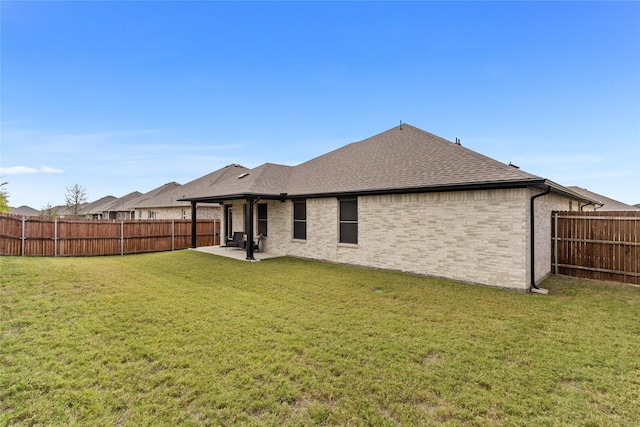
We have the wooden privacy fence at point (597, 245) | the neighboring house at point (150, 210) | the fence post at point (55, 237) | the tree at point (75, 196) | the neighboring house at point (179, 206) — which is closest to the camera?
the wooden privacy fence at point (597, 245)

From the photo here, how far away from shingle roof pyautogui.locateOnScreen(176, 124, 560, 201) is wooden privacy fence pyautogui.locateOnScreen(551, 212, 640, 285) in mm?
3420

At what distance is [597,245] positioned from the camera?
335 inches

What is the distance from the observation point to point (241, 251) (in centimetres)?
1456

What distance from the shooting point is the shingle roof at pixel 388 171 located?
8.05 meters

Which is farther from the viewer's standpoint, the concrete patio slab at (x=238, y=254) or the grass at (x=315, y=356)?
the concrete patio slab at (x=238, y=254)

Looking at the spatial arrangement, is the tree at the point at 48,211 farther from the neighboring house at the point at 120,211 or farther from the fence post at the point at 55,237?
the fence post at the point at 55,237

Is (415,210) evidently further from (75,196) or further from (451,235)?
(75,196)

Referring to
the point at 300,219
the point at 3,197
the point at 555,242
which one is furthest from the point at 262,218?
the point at 3,197

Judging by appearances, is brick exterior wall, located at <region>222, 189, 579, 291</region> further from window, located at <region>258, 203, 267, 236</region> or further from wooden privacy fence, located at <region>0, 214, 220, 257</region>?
wooden privacy fence, located at <region>0, 214, 220, 257</region>

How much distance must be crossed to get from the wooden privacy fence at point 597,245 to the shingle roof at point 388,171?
342 centimetres

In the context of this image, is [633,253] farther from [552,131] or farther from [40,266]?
[40,266]

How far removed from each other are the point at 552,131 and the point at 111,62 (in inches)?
877

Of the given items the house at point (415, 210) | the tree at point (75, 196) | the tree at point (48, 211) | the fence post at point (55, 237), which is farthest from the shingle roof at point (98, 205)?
the house at point (415, 210)

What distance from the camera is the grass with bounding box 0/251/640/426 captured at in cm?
273
